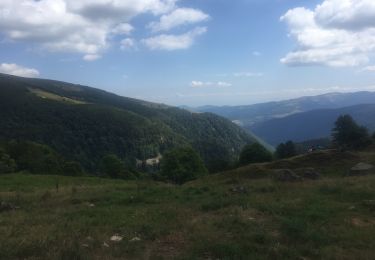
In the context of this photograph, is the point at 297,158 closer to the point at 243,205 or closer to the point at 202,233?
the point at 243,205

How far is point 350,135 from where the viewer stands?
3169 inches

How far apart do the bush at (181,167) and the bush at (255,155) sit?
33.7 feet

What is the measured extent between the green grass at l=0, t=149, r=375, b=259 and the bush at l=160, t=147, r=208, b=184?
5505 centimetres

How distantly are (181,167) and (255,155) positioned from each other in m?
16.6

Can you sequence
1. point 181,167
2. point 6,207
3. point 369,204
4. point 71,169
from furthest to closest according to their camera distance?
point 71,169
point 181,167
point 6,207
point 369,204

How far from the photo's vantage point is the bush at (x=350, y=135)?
78394 mm

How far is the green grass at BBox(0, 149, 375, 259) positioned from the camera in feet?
30.8

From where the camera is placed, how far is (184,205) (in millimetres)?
16219

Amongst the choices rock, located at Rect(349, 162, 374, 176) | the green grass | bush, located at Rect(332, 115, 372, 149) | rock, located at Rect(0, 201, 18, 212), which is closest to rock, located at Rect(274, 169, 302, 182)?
the green grass

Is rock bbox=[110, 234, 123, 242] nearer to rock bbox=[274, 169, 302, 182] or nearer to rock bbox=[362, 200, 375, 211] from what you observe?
rock bbox=[362, 200, 375, 211]

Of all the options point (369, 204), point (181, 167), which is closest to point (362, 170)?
point (369, 204)

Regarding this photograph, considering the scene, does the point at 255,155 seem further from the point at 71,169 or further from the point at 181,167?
the point at 71,169

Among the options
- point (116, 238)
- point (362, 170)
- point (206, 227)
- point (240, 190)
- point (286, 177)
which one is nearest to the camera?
point (116, 238)

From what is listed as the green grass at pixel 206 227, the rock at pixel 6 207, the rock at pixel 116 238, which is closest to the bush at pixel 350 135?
the green grass at pixel 206 227
